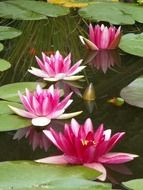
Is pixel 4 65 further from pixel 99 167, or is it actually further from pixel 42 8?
pixel 42 8

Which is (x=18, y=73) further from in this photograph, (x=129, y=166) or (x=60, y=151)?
(x=129, y=166)

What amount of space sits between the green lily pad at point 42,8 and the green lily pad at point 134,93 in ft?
3.80

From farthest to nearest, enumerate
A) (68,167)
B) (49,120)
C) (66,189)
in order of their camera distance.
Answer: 1. (49,120)
2. (68,167)
3. (66,189)

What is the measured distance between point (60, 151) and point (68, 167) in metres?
0.13

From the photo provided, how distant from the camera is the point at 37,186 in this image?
3.80 feet

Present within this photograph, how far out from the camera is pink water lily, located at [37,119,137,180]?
1.28 m

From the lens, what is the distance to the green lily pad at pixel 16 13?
281 cm

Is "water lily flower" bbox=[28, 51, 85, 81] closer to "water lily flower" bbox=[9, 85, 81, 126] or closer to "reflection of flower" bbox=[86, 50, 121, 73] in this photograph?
"reflection of flower" bbox=[86, 50, 121, 73]

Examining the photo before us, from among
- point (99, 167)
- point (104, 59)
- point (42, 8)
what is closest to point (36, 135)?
point (99, 167)

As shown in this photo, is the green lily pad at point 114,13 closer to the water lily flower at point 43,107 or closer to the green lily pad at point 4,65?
the green lily pad at point 4,65

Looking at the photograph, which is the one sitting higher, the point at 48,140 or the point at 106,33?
the point at 106,33

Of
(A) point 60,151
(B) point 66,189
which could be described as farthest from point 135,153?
(B) point 66,189

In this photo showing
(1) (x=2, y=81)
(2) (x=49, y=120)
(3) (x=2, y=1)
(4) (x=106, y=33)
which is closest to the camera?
(2) (x=49, y=120)

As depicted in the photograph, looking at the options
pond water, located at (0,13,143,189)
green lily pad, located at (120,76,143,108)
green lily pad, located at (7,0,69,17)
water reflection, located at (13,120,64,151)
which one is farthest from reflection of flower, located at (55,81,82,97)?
green lily pad, located at (7,0,69,17)
